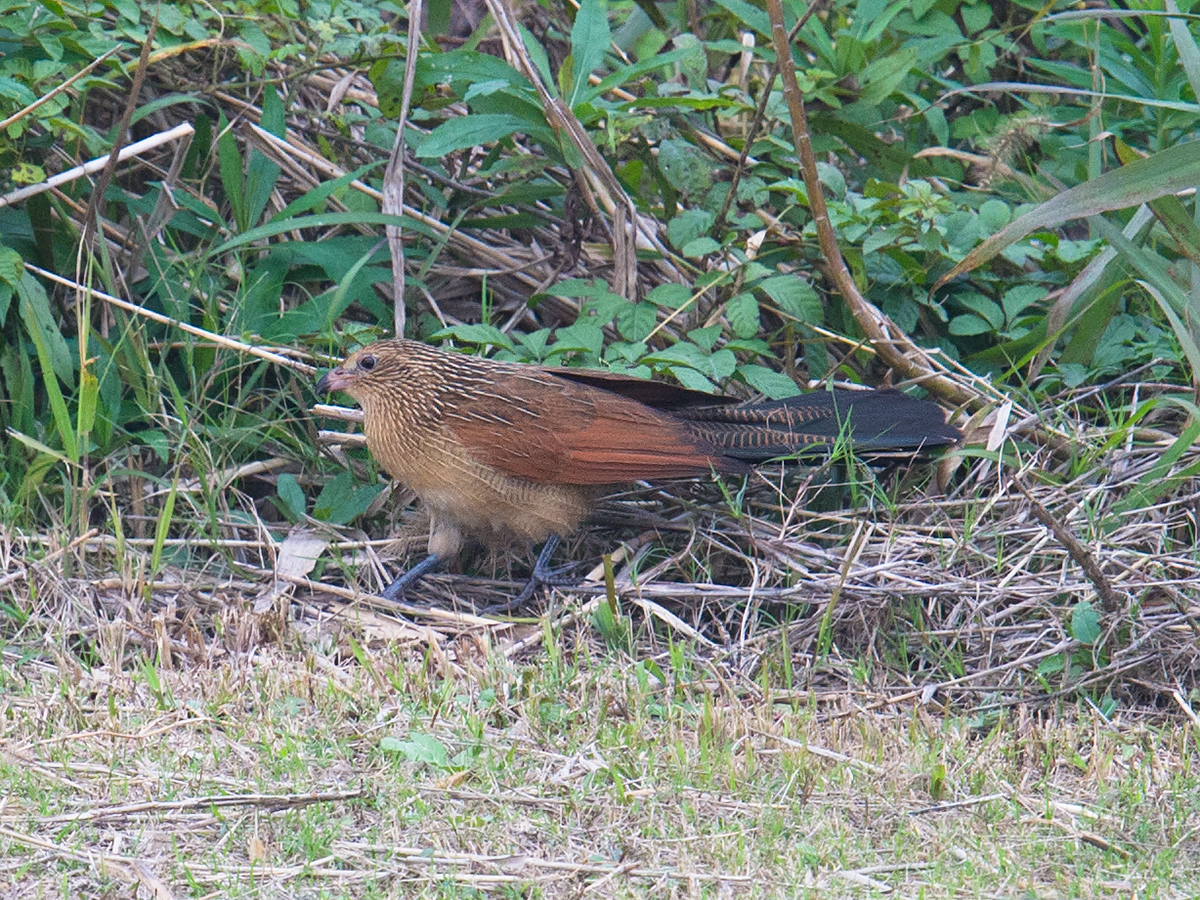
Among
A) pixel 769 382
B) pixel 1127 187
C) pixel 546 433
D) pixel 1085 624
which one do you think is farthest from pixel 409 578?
pixel 1127 187

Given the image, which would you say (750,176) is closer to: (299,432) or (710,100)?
(710,100)

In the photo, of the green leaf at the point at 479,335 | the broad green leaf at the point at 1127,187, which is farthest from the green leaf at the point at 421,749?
the broad green leaf at the point at 1127,187

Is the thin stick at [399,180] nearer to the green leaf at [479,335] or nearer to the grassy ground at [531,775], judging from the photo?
the green leaf at [479,335]

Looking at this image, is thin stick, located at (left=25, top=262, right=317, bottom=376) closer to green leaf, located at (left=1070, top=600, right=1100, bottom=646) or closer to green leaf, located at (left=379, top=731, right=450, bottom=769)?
green leaf, located at (left=379, top=731, right=450, bottom=769)

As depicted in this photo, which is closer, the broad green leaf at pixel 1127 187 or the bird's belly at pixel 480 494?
the broad green leaf at pixel 1127 187

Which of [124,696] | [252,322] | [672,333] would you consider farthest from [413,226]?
[124,696]

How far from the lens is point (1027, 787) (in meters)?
2.96

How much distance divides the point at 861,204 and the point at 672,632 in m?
1.66

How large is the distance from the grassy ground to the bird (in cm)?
47

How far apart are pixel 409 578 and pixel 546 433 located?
638 mm

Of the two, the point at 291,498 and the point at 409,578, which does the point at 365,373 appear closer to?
the point at 291,498

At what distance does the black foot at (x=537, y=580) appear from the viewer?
4176 mm

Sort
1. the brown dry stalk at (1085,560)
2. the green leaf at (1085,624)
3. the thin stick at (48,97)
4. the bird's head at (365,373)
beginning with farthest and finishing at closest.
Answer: the bird's head at (365,373), the thin stick at (48,97), the green leaf at (1085,624), the brown dry stalk at (1085,560)

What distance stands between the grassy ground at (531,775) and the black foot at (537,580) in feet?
1.03
